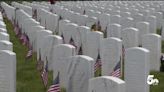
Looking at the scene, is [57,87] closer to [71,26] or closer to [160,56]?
[160,56]

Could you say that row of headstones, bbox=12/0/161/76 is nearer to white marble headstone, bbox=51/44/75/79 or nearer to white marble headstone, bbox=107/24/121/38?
white marble headstone, bbox=107/24/121/38

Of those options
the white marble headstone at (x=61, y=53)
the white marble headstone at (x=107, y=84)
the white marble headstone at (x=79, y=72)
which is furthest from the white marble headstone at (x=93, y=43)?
the white marble headstone at (x=107, y=84)

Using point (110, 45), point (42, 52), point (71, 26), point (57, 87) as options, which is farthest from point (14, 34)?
point (57, 87)

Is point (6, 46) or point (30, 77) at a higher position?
point (6, 46)

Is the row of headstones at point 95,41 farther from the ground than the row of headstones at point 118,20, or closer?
farther from the ground

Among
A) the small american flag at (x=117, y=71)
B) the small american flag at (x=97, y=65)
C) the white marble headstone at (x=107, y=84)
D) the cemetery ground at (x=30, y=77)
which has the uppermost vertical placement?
the white marble headstone at (x=107, y=84)

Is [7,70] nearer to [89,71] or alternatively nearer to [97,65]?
[89,71]

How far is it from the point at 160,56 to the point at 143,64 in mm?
2628

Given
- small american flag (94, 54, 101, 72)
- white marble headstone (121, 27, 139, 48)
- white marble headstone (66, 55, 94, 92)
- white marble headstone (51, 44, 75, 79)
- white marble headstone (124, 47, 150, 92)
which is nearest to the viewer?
white marble headstone (66, 55, 94, 92)

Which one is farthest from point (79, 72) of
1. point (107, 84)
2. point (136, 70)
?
point (107, 84)

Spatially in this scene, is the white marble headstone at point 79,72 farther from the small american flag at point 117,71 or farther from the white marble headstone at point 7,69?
the small american flag at point 117,71

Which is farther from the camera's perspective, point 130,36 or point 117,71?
point 130,36

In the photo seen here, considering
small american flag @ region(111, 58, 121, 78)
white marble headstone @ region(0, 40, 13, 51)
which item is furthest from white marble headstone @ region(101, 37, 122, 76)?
white marble headstone @ region(0, 40, 13, 51)

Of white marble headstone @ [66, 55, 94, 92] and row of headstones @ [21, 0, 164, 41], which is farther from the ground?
white marble headstone @ [66, 55, 94, 92]
